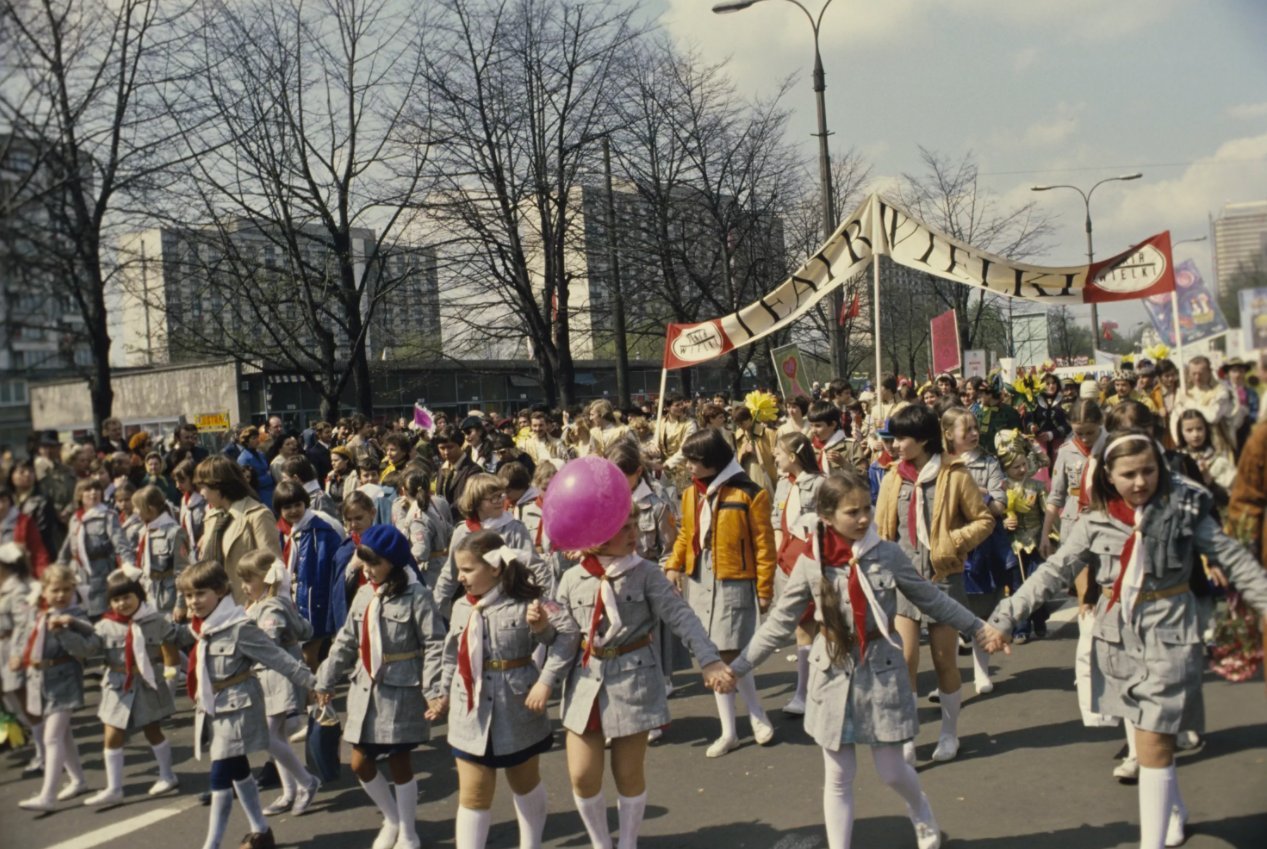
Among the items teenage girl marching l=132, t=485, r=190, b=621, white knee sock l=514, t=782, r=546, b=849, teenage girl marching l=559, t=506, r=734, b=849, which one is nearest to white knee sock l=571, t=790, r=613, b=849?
teenage girl marching l=559, t=506, r=734, b=849

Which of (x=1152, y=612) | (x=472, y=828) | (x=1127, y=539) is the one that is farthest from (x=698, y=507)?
(x=1152, y=612)

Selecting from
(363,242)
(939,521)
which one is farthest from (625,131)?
(939,521)

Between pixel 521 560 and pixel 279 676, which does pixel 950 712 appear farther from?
pixel 279 676

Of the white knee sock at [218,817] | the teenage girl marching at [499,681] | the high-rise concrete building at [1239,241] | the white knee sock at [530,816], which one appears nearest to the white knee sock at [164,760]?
the white knee sock at [218,817]

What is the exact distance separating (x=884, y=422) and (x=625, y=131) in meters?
10.8

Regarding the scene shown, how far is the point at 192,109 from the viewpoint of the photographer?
136 inches

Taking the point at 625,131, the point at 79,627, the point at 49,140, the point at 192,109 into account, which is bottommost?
the point at 79,627

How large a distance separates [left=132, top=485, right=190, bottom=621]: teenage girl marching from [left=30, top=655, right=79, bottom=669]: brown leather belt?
312 cm

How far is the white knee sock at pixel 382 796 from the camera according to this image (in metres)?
5.16

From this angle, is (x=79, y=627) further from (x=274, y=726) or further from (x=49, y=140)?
(x=274, y=726)

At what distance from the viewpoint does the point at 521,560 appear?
4953mm

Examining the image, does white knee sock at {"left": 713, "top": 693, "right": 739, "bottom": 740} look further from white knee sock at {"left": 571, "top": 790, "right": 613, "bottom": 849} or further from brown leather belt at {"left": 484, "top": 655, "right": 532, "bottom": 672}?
brown leather belt at {"left": 484, "top": 655, "right": 532, "bottom": 672}

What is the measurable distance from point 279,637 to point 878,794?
3033 mm

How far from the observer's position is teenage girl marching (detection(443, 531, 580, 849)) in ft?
14.8
